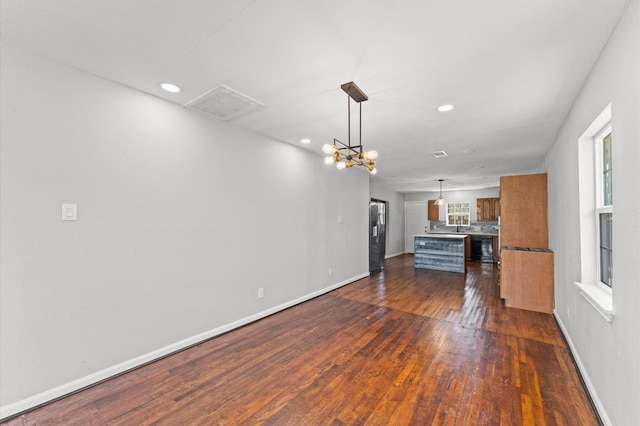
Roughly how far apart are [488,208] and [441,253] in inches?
135

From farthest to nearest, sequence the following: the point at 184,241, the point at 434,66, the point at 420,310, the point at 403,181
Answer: the point at 403,181, the point at 420,310, the point at 184,241, the point at 434,66

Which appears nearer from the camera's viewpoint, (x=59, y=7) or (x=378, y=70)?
(x=59, y=7)

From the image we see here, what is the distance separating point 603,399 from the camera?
1.85 m

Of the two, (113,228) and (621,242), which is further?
(113,228)

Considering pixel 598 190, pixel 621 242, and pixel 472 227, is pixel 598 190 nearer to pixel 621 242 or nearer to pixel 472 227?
pixel 621 242

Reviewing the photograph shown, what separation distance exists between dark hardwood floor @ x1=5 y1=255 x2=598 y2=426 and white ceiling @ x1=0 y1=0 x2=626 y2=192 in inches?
102

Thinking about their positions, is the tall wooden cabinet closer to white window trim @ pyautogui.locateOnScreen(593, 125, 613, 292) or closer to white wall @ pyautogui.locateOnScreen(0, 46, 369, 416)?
white window trim @ pyautogui.locateOnScreen(593, 125, 613, 292)

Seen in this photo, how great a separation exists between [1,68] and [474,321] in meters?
5.32

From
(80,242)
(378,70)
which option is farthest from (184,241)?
(378,70)

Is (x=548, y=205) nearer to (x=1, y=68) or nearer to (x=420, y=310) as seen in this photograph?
(x=420, y=310)

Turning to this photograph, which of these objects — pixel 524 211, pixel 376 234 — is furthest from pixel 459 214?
pixel 524 211

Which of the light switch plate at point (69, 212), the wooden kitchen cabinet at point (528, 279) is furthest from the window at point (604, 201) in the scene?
the light switch plate at point (69, 212)

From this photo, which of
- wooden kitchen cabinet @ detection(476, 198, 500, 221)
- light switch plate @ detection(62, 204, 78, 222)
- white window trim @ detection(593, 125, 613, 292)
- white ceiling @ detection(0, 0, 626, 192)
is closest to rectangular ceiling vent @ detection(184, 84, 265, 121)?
white ceiling @ detection(0, 0, 626, 192)

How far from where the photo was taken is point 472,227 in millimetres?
9773
